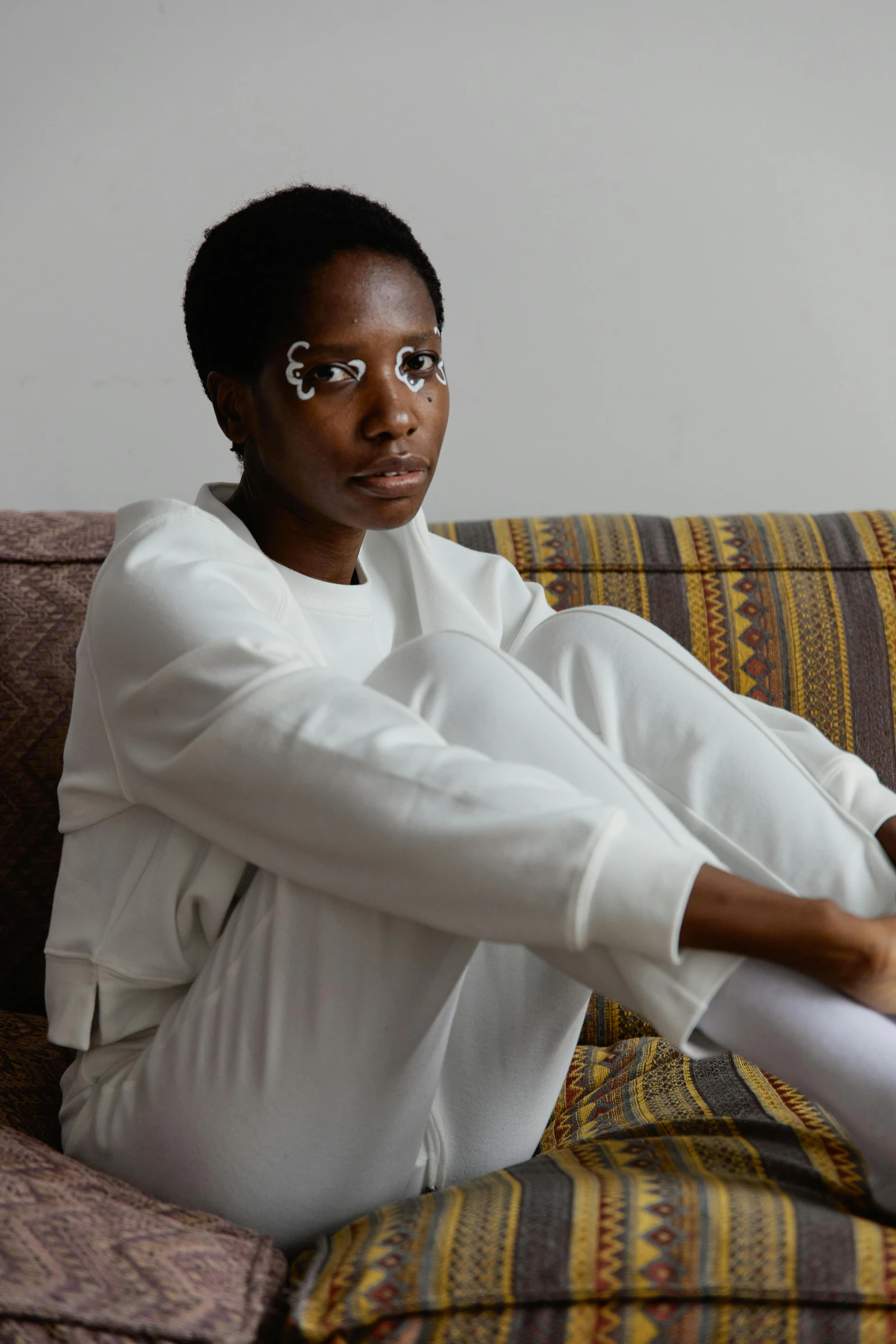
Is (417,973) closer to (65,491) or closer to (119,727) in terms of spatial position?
(119,727)

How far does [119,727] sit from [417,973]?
297 millimetres

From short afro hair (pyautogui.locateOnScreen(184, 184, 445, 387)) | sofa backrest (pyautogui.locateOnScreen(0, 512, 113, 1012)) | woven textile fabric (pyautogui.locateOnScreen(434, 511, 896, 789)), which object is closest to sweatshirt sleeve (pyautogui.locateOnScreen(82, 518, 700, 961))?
short afro hair (pyautogui.locateOnScreen(184, 184, 445, 387))

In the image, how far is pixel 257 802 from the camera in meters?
0.83

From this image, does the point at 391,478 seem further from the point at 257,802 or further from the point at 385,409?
the point at 257,802

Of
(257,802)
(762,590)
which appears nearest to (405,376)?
(257,802)

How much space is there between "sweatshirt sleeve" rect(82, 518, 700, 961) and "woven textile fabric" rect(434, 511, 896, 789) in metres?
0.61

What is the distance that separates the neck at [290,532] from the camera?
45.3 inches

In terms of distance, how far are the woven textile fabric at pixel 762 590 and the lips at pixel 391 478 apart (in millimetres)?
385

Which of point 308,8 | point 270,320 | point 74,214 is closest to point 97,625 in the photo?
point 270,320

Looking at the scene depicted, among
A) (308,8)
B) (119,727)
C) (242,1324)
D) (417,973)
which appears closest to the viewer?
(242,1324)

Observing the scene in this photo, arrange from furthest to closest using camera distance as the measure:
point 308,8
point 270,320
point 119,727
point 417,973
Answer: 1. point 308,8
2. point 270,320
3. point 119,727
4. point 417,973

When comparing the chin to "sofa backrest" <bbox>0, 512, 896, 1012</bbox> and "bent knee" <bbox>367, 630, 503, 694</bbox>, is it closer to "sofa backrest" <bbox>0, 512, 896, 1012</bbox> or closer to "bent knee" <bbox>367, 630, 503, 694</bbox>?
"bent knee" <bbox>367, 630, 503, 694</bbox>

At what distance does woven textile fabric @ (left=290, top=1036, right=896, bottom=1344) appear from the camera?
71cm

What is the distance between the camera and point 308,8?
1.78 m
